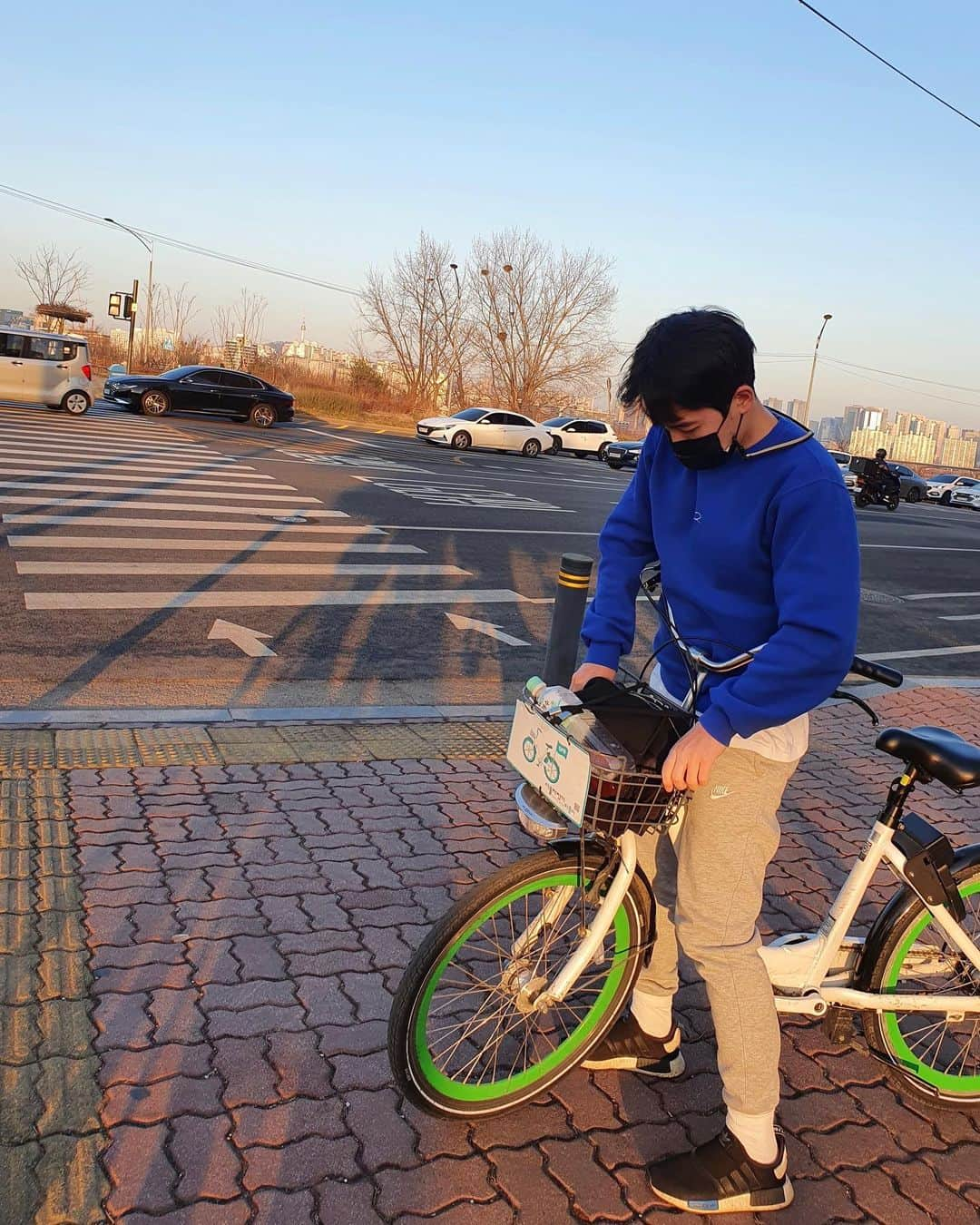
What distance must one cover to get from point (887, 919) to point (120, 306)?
3856 centimetres

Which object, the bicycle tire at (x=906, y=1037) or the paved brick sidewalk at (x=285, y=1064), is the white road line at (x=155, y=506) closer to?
the paved brick sidewalk at (x=285, y=1064)

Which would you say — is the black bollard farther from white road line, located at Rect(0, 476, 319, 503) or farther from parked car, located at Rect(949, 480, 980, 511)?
parked car, located at Rect(949, 480, 980, 511)

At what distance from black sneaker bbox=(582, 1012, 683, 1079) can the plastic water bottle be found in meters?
1.01

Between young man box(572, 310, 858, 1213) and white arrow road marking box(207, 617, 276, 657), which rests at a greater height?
young man box(572, 310, 858, 1213)

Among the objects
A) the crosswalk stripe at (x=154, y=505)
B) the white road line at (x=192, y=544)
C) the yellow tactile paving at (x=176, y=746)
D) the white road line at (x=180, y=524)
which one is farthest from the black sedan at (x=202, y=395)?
the yellow tactile paving at (x=176, y=746)

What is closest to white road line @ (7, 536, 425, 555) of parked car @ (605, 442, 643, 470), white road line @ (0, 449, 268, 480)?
white road line @ (0, 449, 268, 480)

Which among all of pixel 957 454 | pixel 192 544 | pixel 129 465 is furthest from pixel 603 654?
pixel 957 454

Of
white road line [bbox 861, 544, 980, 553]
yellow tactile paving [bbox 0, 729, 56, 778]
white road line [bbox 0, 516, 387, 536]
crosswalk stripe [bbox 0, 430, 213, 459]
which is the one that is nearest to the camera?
yellow tactile paving [bbox 0, 729, 56, 778]

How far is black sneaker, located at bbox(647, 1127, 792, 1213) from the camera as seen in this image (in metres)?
2.56

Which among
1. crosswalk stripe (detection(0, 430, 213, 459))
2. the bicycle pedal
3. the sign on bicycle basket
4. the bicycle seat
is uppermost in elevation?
the bicycle seat

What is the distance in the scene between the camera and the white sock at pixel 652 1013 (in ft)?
9.95

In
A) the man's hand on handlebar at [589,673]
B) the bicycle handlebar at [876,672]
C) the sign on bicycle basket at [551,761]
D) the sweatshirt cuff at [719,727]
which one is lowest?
the sign on bicycle basket at [551,761]

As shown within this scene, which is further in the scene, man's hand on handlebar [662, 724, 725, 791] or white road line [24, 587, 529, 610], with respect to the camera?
white road line [24, 587, 529, 610]

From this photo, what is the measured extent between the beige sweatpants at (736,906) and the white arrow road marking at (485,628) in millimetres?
6040
